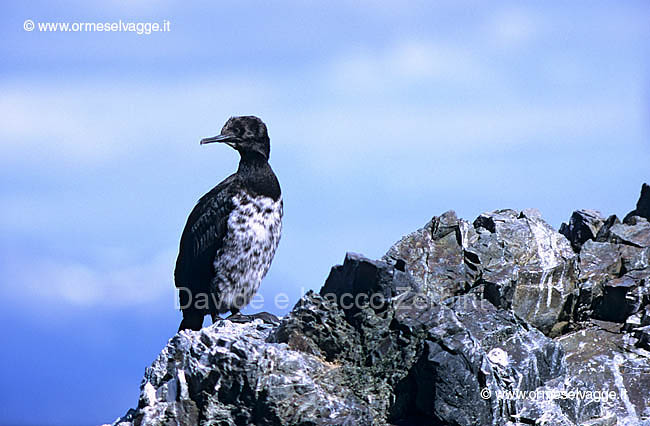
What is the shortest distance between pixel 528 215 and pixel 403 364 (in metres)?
5.98

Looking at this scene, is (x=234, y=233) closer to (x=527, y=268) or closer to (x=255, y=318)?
(x=255, y=318)

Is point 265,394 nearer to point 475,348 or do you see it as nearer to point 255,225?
point 475,348

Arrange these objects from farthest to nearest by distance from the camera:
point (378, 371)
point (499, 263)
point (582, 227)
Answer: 1. point (582, 227)
2. point (499, 263)
3. point (378, 371)

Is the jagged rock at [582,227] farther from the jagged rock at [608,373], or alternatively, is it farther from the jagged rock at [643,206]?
the jagged rock at [608,373]

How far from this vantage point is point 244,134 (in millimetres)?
10820

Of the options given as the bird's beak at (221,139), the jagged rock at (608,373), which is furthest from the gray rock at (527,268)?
the bird's beak at (221,139)

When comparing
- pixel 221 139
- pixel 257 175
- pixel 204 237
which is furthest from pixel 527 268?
pixel 221 139

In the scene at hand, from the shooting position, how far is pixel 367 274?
8.50 meters

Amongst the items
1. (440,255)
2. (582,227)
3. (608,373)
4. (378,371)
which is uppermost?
(582,227)

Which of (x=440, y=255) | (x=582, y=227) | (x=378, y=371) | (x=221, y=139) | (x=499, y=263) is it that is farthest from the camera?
(x=582, y=227)

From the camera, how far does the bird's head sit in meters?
10.8

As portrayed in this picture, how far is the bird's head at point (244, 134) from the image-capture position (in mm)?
10805

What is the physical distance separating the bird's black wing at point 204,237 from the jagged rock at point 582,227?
23.1 feet

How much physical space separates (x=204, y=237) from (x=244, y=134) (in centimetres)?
158
